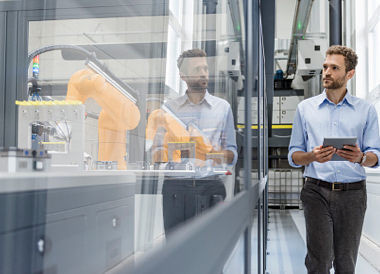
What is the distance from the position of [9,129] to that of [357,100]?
87.5 inches

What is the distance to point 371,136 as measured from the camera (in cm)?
237

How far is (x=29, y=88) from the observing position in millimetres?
674

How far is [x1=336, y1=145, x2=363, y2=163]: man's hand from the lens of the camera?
6.90ft

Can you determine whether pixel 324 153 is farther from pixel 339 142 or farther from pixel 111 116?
pixel 111 116

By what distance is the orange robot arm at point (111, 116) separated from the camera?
57cm

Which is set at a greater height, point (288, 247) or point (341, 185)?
point (341, 185)

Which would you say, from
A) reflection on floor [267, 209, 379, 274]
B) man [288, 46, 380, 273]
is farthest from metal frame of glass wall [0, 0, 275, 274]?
reflection on floor [267, 209, 379, 274]

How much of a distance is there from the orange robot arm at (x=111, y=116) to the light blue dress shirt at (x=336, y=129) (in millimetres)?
1986

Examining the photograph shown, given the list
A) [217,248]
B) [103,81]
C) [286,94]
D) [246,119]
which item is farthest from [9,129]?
[286,94]

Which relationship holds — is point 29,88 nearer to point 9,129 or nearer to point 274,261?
point 9,129

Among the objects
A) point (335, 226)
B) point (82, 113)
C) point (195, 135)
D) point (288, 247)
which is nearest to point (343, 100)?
point (335, 226)

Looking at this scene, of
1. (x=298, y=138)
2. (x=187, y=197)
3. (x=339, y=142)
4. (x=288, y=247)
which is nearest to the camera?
(x=187, y=197)

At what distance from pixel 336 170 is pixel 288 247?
2.62 m

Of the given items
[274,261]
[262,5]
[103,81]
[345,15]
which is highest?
[345,15]
